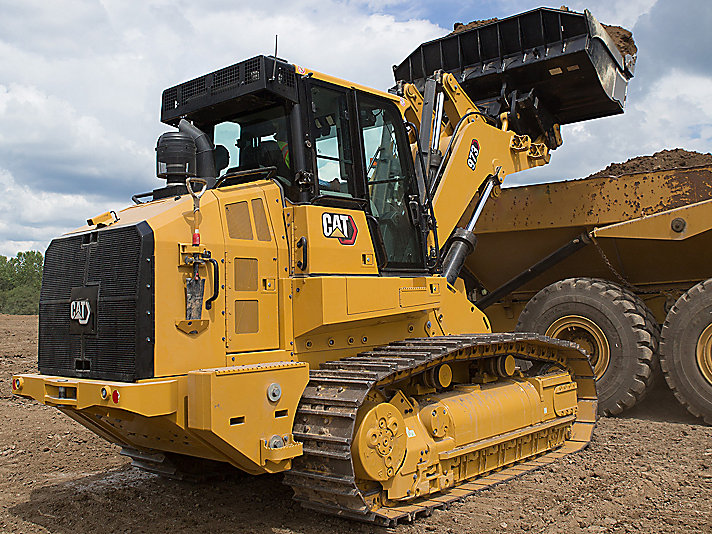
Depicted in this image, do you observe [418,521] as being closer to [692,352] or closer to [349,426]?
[349,426]

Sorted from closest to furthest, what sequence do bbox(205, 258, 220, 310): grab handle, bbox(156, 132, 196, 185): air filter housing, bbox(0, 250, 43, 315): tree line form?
bbox(205, 258, 220, 310): grab handle → bbox(156, 132, 196, 185): air filter housing → bbox(0, 250, 43, 315): tree line

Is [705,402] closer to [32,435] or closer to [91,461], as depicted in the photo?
[91,461]

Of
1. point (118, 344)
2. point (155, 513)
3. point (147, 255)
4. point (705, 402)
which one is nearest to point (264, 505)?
point (155, 513)

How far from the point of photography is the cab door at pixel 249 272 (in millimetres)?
4805

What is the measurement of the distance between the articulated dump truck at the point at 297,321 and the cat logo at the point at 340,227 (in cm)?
2

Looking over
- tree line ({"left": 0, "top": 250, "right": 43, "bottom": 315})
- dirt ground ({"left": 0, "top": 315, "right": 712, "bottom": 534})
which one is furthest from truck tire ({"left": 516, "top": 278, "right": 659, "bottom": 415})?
tree line ({"left": 0, "top": 250, "right": 43, "bottom": 315})

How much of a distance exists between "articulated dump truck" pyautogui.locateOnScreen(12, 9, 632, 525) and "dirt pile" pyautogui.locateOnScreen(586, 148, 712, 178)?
13.5ft

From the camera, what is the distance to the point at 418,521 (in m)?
4.96

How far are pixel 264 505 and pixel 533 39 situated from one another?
19.2 ft

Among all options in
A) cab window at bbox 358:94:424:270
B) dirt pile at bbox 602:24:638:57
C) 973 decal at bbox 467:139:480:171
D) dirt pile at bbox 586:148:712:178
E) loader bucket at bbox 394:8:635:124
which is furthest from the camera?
dirt pile at bbox 586:148:712:178

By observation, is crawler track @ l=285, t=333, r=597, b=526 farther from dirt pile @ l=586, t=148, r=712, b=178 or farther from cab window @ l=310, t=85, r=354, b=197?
dirt pile @ l=586, t=148, r=712, b=178

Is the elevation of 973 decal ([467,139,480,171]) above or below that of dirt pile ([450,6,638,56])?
below

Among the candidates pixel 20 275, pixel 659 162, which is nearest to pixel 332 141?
pixel 659 162

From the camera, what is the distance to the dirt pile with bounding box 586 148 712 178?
9969 mm
